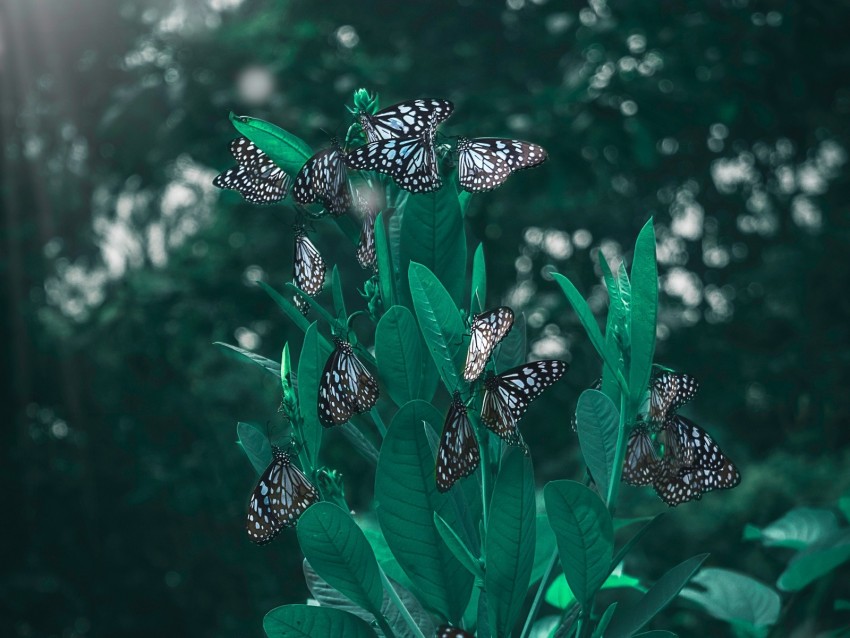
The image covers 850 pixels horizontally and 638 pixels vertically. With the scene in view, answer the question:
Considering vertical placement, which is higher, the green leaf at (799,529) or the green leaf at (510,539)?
the green leaf at (510,539)

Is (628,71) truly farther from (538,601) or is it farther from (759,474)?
(538,601)

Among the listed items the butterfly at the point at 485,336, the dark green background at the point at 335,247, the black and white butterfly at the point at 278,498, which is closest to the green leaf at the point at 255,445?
the black and white butterfly at the point at 278,498

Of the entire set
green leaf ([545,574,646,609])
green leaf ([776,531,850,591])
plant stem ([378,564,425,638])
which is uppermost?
plant stem ([378,564,425,638])

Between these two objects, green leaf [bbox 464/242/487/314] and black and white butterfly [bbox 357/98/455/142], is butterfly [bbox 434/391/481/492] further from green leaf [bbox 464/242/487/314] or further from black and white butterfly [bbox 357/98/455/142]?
black and white butterfly [bbox 357/98/455/142]

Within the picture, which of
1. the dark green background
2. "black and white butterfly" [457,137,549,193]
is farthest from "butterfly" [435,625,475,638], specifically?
the dark green background

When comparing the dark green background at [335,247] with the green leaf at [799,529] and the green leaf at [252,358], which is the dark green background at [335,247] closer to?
the green leaf at [799,529]
